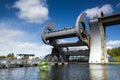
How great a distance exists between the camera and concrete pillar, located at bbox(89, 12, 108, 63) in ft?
359

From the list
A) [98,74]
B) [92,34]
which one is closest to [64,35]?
[92,34]

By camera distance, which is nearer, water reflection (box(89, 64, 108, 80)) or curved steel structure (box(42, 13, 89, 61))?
water reflection (box(89, 64, 108, 80))

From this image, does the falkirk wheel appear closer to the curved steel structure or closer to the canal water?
the curved steel structure

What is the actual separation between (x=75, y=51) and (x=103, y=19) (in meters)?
30.3

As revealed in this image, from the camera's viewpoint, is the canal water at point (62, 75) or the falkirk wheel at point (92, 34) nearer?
the canal water at point (62, 75)

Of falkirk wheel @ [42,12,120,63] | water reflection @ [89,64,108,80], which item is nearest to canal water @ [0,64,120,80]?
water reflection @ [89,64,108,80]

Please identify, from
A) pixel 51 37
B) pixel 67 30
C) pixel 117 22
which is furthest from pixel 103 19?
pixel 51 37

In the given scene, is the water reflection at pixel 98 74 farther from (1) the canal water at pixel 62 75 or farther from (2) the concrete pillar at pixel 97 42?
(2) the concrete pillar at pixel 97 42

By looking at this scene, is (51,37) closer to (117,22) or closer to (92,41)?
(92,41)

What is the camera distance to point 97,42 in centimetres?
11269

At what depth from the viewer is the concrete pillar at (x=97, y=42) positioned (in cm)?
10944

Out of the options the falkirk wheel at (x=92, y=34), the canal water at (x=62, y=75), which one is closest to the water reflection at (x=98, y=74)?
the canal water at (x=62, y=75)

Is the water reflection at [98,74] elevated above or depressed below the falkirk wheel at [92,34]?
below

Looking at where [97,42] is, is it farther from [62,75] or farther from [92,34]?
[62,75]
